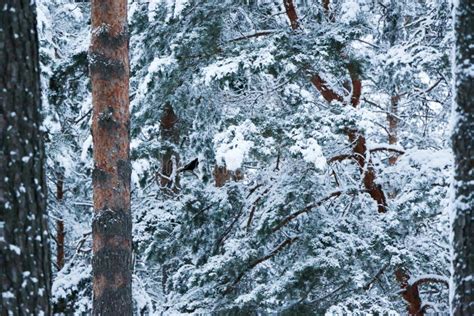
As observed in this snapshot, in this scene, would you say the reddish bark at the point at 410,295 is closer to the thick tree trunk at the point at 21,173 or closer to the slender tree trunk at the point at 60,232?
the thick tree trunk at the point at 21,173

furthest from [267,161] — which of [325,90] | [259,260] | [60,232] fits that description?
[60,232]

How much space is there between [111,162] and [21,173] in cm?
398

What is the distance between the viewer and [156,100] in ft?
27.3

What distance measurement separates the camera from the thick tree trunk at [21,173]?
8.34 feet

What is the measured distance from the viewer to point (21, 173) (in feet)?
8.50

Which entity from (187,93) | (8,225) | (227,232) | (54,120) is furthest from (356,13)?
(8,225)

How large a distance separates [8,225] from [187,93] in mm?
6103

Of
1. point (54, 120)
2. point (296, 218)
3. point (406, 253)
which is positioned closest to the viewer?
point (406, 253)

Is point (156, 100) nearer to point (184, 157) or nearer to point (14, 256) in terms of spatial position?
point (184, 157)

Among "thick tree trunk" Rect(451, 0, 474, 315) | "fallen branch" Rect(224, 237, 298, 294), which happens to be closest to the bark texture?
"fallen branch" Rect(224, 237, 298, 294)

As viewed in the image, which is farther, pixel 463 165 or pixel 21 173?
pixel 463 165

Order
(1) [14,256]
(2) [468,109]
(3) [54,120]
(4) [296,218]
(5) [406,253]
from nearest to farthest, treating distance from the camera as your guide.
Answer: (1) [14,256] < (2) [468,109] < (5) [406,253] < (4) [296,218] < (3) [54,120]

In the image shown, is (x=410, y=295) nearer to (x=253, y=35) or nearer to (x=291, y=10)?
(x=253, y=35)

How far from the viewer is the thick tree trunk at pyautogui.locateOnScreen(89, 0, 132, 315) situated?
6.44 m
